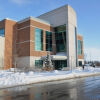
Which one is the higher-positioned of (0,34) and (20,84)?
(0,34)

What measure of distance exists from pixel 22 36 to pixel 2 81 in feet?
97.6

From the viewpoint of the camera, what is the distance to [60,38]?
4706 cm

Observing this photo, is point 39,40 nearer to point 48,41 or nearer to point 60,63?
point 48,41

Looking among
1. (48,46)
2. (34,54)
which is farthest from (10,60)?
(48,46)

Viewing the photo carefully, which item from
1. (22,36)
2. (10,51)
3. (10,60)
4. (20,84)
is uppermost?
(22,36)

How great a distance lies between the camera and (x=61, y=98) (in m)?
8.48

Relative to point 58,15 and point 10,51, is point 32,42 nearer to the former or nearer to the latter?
point 10,51

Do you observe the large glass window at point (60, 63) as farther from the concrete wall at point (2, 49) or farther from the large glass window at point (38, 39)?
the concrete wall at point (2, 49)

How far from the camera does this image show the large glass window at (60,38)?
46391 millimetres

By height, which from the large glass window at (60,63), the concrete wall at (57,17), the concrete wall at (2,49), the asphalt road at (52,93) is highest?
the concrete wall at (57,17)

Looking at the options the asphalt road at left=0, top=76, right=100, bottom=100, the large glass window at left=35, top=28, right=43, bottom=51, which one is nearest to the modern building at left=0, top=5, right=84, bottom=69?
the large glass window at left=35, top=28, right=43, bottom=51

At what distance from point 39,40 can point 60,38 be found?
784cm

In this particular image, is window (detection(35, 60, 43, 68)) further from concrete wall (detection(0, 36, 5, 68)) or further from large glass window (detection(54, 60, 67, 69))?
concrete wall (detection(0, 36, 5, 68))

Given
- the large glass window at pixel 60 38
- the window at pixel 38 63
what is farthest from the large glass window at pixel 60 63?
the window at pixel 38 63
